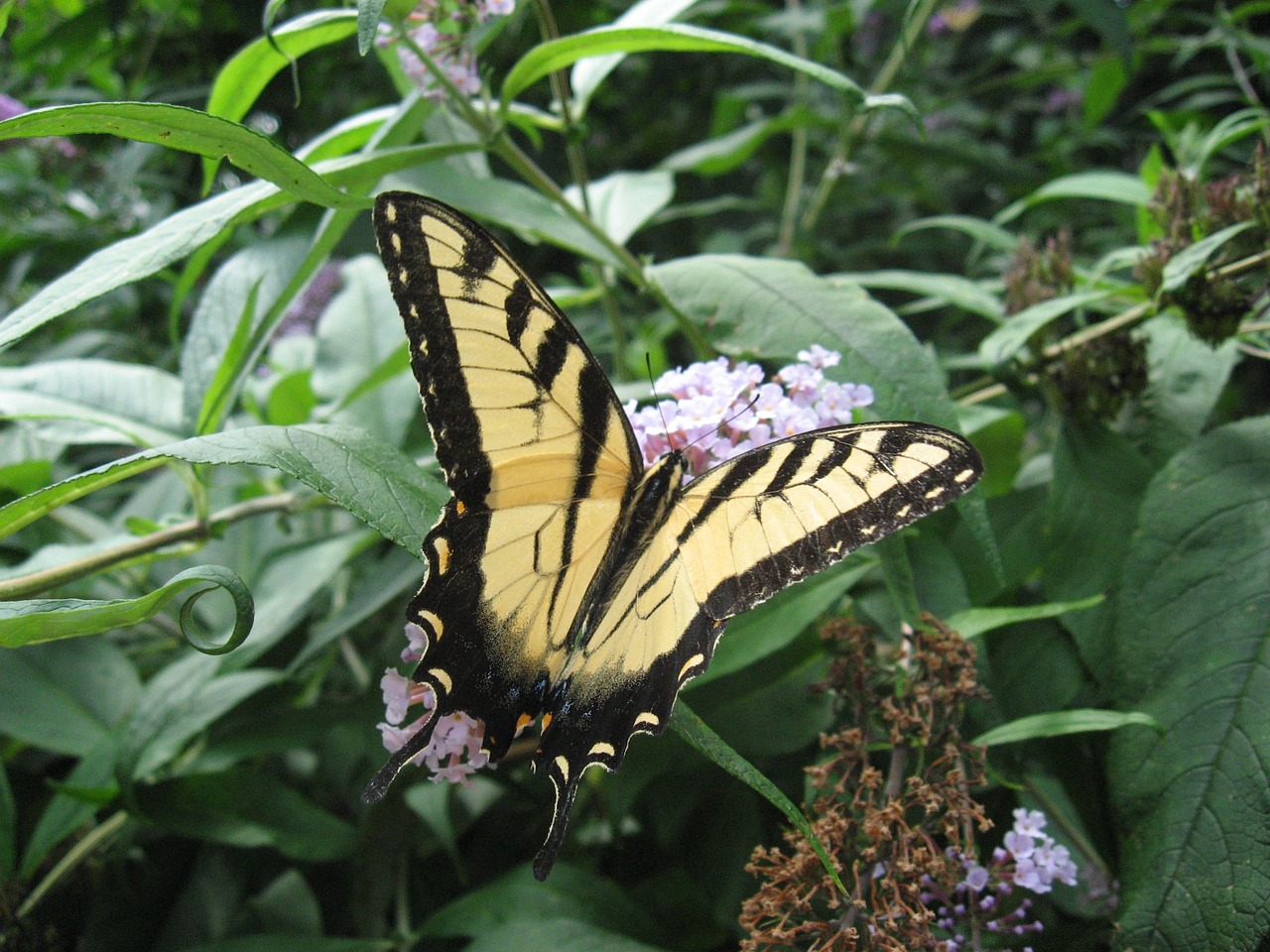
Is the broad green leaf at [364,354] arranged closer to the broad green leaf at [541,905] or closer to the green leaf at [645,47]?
the green leaf at [645,47]

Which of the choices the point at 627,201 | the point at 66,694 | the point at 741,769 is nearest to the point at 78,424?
the point at 66,694

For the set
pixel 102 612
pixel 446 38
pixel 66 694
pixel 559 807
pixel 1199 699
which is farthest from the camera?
pixel 66 694

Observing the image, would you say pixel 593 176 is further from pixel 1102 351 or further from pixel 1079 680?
pixel 1079 680

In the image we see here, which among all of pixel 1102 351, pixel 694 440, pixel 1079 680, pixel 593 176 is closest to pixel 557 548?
pixel 694 440

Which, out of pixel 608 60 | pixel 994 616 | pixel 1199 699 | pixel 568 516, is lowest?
pixel 1199 699

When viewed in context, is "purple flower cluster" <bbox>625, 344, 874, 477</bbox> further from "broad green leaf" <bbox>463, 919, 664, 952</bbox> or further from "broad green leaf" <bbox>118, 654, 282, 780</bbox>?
"broad green leaf" <bbox>118, 654, 282, 780</bbox>

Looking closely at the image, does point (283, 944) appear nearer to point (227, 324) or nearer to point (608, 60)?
point (227, 324)

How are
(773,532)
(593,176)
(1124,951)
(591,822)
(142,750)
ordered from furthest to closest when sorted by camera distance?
(593,176) < (591,822) < (142,750) < (773,532) < (1124,951)

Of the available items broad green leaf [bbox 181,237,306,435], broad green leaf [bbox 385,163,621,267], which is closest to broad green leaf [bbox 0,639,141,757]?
broad green leaf [bbox 181,237,306,435]
